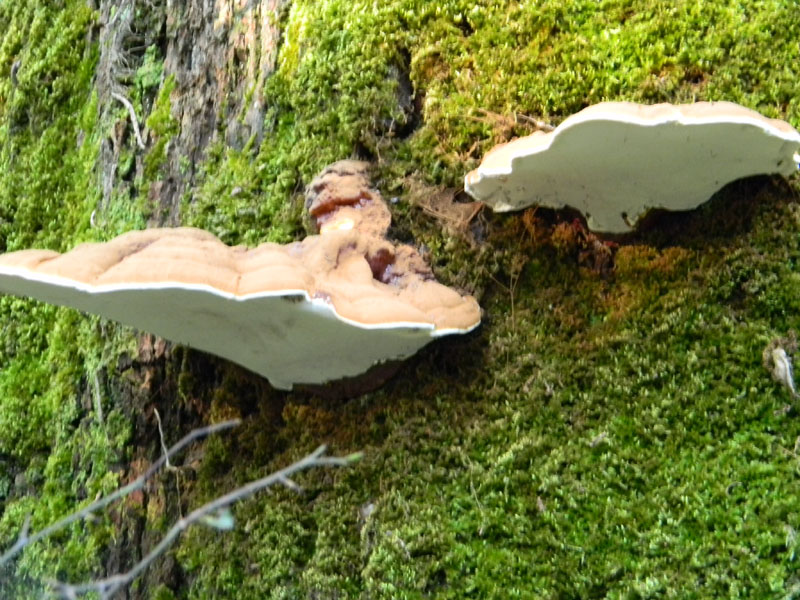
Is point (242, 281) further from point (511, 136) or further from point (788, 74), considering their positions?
point (788, 74)

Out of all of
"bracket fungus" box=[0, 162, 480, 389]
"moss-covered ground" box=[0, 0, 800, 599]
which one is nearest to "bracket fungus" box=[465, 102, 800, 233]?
"moss-covered ground" box=[0, 0, 800, 599]

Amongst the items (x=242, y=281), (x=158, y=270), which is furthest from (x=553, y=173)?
(x=158, y=270)

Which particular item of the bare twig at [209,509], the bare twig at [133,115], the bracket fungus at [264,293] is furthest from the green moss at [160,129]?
the bare twig at [209,509]

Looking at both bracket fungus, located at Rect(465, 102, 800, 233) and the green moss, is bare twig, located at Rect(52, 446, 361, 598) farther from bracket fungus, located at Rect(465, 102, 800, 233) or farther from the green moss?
the green moss

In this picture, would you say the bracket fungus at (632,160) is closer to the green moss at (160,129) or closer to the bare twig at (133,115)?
the green moss at (160,129)

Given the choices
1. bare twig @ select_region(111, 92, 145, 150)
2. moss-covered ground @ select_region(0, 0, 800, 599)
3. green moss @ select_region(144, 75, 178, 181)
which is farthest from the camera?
bare twig @ select_region(111, 92, 145, 150)
